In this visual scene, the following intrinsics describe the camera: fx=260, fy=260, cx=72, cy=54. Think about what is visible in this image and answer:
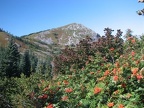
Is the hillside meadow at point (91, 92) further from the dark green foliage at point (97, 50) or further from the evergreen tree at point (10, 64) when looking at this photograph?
the evergreen tree at point (10, 64)

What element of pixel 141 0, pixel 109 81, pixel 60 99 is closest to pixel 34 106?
pixel 60 99

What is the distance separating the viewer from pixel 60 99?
12.2 m

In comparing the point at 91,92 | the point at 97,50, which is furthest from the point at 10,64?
the point at 91,92

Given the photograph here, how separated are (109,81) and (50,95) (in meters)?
3.14

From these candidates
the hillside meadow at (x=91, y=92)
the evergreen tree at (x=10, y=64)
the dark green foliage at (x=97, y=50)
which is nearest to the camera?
the hillside meadow at (x=91, y=92)

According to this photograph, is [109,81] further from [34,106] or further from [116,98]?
[34,106]

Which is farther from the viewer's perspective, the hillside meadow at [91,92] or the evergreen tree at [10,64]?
the evergreen tree at [10,64]

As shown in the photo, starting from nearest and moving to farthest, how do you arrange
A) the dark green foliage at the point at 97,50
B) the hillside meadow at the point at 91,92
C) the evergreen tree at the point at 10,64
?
the hillside meadow at the point at 91,92 < the dark green foliage at the point at 97,50 < the evergreen tree at the point at 10,64

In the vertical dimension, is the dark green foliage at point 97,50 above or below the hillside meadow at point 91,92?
above

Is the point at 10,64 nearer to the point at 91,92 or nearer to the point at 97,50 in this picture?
the point at 97,50

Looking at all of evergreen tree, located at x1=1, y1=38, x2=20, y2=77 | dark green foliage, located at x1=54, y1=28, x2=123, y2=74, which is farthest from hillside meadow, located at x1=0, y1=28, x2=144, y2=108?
evergreen tree, located at x1=1, y1=38, x2=20, y2=77

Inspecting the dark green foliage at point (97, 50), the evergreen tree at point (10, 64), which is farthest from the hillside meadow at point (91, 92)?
the evergreen tree at point (10, 64)

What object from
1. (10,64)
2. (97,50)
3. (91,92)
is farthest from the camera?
(10,64)

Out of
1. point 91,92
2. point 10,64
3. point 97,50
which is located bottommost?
point 91,92
